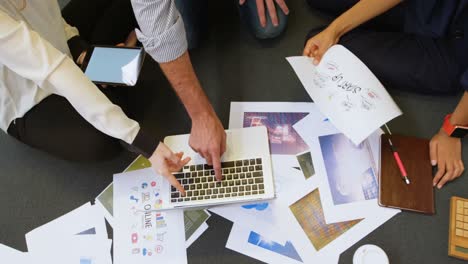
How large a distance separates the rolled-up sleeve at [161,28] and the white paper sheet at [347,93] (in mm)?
353

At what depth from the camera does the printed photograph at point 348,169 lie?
3.40ft

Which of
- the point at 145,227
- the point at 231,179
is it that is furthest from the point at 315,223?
the point at 145,227

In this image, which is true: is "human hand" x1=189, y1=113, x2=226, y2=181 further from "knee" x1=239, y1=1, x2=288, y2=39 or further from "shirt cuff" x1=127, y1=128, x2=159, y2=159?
"knee" x1=239, y1=1, x2=288, y2=39

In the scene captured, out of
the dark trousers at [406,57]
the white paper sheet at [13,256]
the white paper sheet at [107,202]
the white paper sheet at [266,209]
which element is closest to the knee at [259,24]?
the dark trousers at [406,57]

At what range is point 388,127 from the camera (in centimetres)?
115

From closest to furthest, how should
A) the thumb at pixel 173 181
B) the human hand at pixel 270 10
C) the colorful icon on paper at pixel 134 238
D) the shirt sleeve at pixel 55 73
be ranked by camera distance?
the shirt sleeve at pixel 55 73 → the thumb at pixel 173 181 → the colorful icon on paper at pixel 134 238 → the human hand at pixel 270 10

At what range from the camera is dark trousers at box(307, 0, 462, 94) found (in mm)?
1117

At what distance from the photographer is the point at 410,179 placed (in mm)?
1028

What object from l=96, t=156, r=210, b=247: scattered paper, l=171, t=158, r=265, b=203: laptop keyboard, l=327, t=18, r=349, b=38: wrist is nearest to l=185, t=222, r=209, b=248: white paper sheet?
l=96, t=156, r=210, b=247: scattered paper

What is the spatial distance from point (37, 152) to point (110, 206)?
36cm

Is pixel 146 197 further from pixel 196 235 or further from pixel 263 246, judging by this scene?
pixel 263 246

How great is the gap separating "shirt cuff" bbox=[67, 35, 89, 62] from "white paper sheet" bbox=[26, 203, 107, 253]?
1.50 ft

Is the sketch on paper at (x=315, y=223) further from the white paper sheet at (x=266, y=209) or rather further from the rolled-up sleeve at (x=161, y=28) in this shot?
the rolled-up sleeve at (x=161, y=28)

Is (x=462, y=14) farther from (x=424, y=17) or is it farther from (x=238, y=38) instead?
(x=238, y=38)
